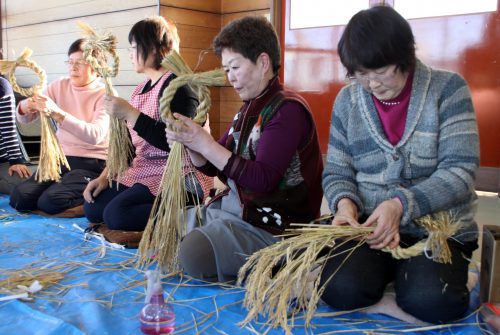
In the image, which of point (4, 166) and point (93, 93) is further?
point (4, 166)

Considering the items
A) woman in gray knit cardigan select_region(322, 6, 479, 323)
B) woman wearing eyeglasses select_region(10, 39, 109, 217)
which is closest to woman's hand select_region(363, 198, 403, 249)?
woman in gray knit cardigan select_region(322, 6, 479, 323)

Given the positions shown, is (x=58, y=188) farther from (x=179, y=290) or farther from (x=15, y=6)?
(x=15, y=6)

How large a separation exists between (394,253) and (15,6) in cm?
600

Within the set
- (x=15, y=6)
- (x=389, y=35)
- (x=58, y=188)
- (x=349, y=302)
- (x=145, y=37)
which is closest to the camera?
(x=389, y=35)

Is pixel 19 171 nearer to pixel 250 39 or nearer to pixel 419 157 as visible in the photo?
pixel 250 39

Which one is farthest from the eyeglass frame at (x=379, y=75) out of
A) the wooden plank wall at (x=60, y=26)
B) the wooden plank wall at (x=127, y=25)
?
the wooden plank wall at (x=60, y=26)

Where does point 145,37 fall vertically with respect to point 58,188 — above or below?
above

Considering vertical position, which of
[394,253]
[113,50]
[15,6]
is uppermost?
[15,6]

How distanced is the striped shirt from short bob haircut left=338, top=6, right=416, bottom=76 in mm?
2602

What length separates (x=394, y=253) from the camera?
1538 mm

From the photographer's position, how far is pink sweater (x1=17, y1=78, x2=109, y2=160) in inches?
119

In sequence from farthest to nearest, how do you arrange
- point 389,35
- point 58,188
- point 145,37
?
point 58,188
point 145,37
point 389,35

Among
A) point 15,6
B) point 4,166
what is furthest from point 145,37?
point 15,6

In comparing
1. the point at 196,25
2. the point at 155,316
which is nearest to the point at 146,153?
the point at 155,316
